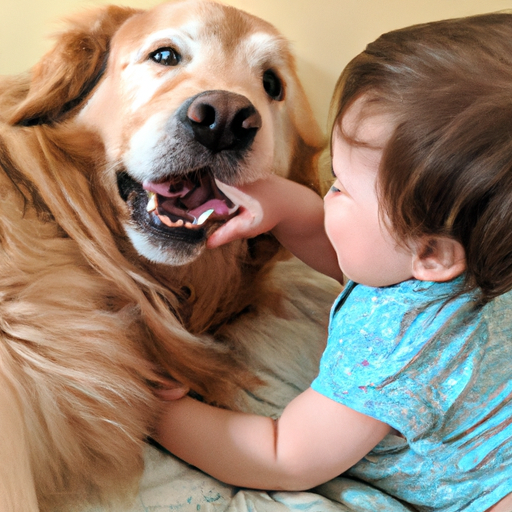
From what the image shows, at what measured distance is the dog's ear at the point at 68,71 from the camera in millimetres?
970

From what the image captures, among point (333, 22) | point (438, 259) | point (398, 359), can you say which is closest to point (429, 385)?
point (398, 359)

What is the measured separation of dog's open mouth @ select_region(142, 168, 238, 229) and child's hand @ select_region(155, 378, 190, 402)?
0.25 meters

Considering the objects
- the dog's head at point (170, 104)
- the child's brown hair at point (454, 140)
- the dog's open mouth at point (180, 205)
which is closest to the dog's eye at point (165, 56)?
the dog's head at point (170, 104)

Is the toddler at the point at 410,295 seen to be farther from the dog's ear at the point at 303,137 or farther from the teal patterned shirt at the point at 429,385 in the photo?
the dog's ear at the point at 303,137

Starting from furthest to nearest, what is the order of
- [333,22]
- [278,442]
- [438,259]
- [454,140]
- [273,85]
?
[333,22], [273,85], [278,442], [438,259], [454,140]

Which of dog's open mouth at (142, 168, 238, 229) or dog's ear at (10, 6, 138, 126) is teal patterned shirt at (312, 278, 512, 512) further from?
dog's ear at (10, 6, 138, 126)

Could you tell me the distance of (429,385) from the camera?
803 mm

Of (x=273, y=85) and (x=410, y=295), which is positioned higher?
(x=273, y=85)

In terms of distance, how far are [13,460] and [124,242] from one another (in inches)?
15.3

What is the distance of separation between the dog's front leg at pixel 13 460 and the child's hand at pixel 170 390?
0.21 m

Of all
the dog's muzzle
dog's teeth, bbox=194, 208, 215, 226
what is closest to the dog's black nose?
the dog's muzzle

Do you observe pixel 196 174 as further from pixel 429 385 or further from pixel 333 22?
pixel 333 22

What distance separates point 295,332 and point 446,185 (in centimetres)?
52

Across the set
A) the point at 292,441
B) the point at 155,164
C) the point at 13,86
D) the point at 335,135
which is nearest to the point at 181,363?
the point at 292,441
